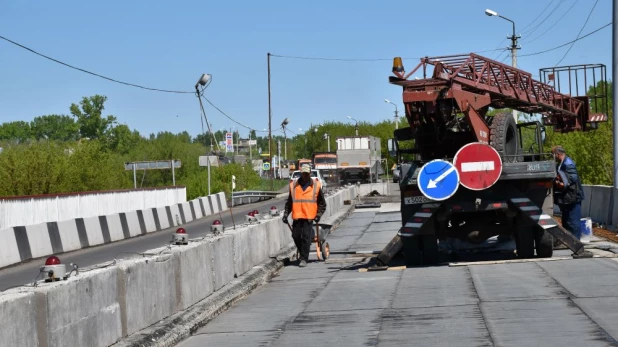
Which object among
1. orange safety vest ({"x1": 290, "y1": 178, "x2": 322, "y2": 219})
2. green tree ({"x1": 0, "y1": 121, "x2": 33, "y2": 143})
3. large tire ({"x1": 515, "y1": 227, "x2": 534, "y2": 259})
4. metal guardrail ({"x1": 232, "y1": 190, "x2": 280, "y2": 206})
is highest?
green tree ({"x1": 0, "y1": 121, "x2": 33, "y2": 143})

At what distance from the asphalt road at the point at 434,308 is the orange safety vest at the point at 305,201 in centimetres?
134

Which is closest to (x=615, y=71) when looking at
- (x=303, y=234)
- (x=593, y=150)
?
(x=303, y=234)

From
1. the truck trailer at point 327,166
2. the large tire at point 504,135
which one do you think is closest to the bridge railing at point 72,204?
the large tire at point 504,135

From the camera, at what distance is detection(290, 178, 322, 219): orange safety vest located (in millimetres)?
16141

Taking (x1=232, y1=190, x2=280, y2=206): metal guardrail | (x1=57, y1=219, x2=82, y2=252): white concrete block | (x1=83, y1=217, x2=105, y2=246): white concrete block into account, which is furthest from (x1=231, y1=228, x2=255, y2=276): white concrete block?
(x1=232, y1=190, x2=280, y2=206): metal guardrail

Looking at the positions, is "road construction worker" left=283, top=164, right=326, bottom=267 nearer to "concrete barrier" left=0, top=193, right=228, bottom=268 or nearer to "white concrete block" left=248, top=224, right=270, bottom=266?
"white concrete block" left=248, top=224, right=270, bottom=266

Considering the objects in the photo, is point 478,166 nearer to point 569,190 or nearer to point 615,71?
point 569,190

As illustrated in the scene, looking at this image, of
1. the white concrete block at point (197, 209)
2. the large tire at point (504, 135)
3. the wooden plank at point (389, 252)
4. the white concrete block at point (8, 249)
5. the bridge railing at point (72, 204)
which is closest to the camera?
the wooden plank at point (389, 252)

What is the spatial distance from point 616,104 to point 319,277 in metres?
9.97

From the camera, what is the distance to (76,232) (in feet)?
81.6

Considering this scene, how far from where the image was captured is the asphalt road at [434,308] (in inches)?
335

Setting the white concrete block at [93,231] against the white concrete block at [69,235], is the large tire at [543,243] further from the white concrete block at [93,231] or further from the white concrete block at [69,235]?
the white concrete block at [93,231]

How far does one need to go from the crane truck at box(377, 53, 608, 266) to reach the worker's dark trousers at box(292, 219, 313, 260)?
59.0 inches

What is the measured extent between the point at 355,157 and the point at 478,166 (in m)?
59.6
